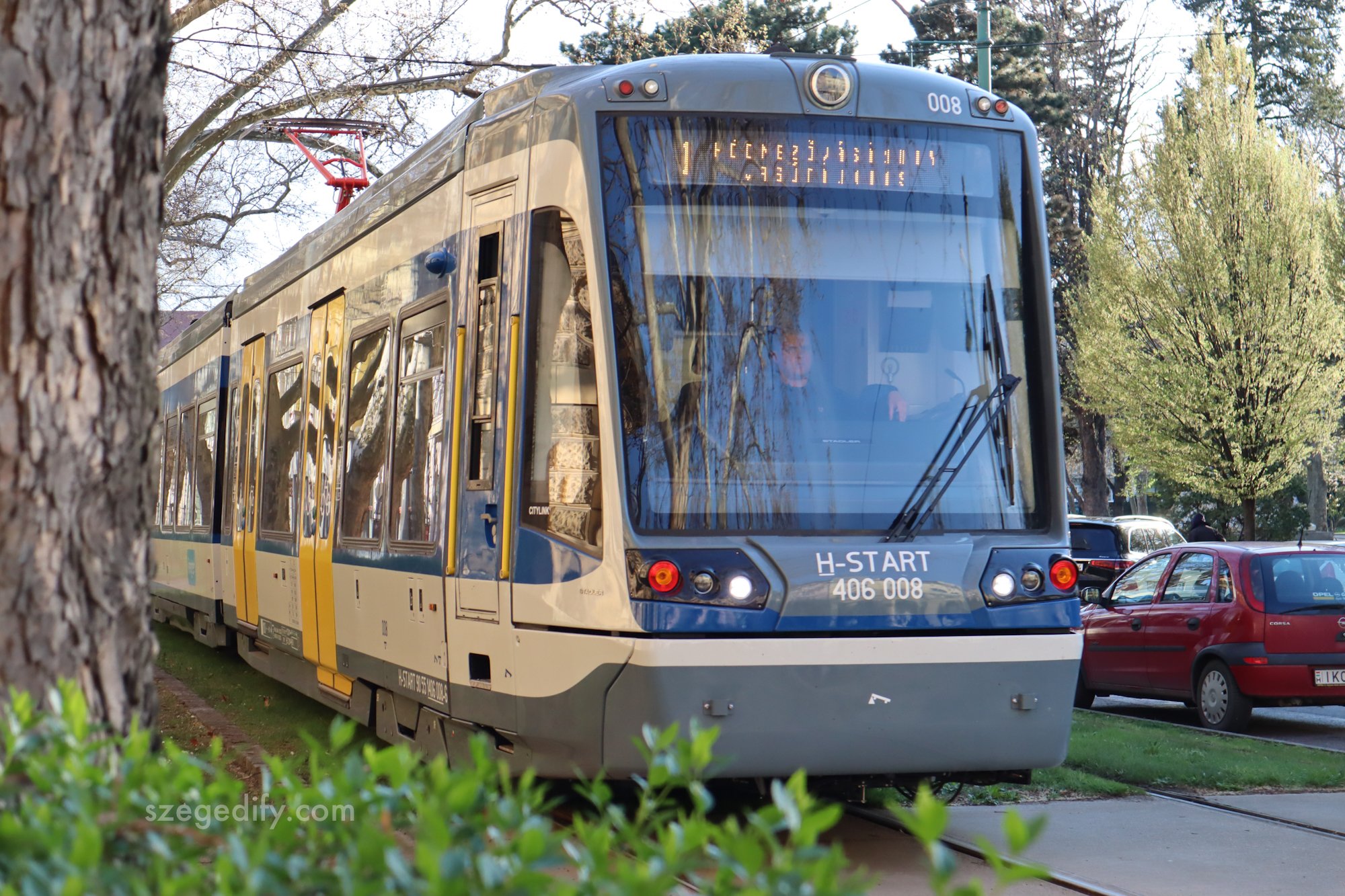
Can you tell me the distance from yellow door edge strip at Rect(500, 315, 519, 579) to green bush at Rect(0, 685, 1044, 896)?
3924 mm

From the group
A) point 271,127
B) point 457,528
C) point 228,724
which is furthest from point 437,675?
point 271,127

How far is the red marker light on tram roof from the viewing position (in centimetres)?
614

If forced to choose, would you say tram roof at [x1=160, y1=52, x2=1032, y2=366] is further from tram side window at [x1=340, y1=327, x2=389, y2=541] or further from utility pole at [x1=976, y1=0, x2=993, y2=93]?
utility pole at [x1=976, y1=0, x2=993, y2=93]

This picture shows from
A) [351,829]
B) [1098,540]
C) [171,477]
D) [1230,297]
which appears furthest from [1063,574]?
[1230,297]

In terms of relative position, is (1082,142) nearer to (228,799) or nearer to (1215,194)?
(1215,194)

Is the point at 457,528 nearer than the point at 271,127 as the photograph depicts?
Yes

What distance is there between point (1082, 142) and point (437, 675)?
138 feet

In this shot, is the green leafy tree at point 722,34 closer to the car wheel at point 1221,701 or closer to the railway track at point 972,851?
the railway track at point 972,851

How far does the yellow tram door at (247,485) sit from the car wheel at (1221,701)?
7.31 m

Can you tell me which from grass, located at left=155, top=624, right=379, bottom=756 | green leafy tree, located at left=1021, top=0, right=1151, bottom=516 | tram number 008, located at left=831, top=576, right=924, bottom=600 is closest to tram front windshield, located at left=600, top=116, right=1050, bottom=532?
tram number 008, located at left=831, top=576, right=924, bottom=600

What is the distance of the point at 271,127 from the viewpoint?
20.4m

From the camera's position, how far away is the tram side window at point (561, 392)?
6457 millimetres

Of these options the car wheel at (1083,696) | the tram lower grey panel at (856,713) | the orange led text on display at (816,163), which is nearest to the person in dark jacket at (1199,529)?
the car wheel at (1083,696)

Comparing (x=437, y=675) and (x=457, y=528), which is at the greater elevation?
(x=457, y=528)
